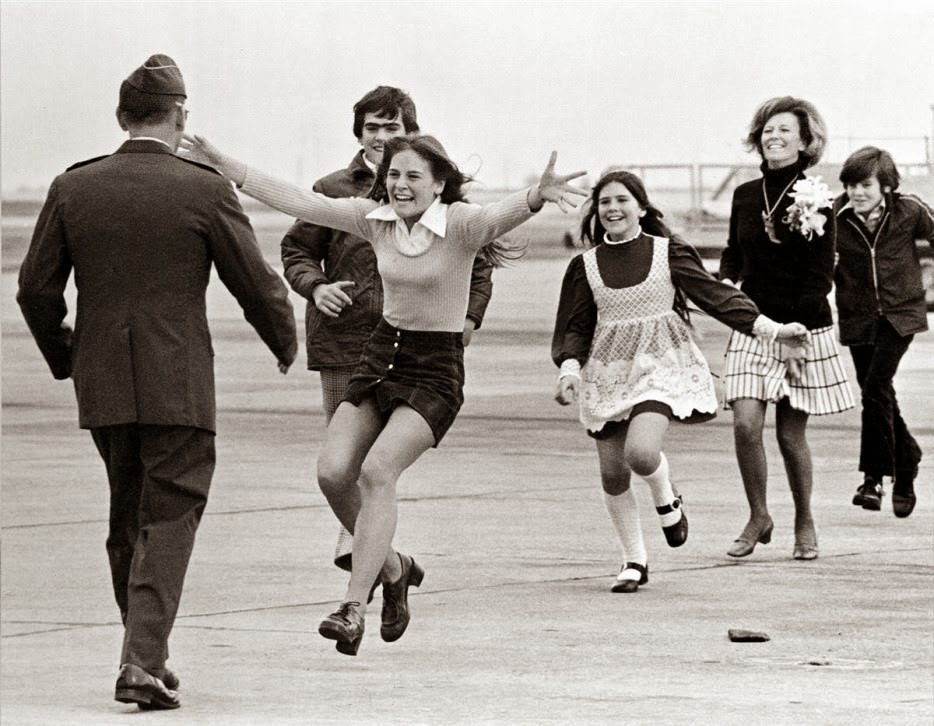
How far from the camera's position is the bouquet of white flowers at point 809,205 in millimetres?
9219

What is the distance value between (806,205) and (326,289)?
7.98ft

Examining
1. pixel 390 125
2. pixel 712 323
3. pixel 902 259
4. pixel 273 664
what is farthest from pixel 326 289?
pixel 712 323

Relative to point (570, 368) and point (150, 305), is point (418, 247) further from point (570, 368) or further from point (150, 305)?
point (570, 368)

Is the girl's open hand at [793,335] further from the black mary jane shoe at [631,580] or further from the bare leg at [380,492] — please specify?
the bare leg at [380,492]

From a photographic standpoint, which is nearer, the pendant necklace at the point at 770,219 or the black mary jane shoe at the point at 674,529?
the black mary jane shoe at the point at 674,529

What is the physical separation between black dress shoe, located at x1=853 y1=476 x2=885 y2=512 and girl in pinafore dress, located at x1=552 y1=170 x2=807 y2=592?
175 centimetres

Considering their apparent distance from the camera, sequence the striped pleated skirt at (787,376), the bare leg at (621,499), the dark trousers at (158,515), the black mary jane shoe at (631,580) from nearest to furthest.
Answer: the dark trousers at (158,515)
the black mary jane shoe at (631,580)
the bare leg at (621,499)
the striped pleated skirt at (787,376)

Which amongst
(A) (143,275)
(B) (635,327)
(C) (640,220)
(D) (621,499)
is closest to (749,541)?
(D) (621,499)

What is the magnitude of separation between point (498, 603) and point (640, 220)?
5.31 feet

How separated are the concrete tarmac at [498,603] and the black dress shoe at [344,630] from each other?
0.22m

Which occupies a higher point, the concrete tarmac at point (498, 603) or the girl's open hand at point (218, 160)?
the girl's open hand at point (218, 160)

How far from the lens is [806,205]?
9219 mm

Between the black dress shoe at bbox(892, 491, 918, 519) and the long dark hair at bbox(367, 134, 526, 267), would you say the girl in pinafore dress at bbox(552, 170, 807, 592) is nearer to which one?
the long dark hair at bbox(367, 134, 526, 267)

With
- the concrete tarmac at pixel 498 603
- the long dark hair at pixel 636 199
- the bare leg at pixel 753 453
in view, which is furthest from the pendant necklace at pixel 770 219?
the concrete tarmac at pixel 498 603
